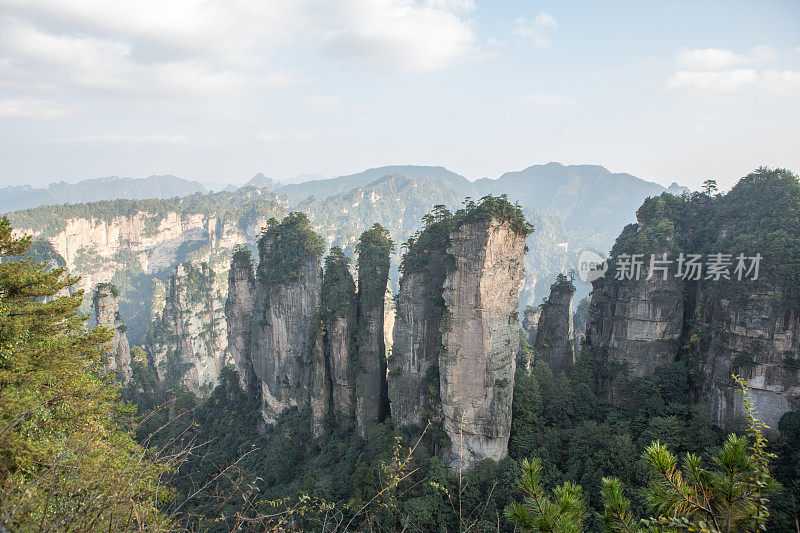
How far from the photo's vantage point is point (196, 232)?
404 ft

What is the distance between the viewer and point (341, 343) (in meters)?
26.1

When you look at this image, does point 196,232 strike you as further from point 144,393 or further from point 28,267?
point 28,267

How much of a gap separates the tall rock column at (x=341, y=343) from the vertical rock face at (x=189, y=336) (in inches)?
1500

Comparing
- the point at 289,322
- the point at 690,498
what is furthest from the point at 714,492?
the point at 289,322

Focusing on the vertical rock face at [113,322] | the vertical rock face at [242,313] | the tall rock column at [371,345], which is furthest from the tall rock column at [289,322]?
the vertical rock face at [113,322]

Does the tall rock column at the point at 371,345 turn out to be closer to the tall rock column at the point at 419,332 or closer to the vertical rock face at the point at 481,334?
the tall rock column at the point at 419,332

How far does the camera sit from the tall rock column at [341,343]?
2597 centimetres

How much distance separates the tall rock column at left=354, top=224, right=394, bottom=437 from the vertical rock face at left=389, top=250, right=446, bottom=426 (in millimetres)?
2358

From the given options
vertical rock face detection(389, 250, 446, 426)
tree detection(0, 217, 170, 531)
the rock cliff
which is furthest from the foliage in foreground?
the rock cliff

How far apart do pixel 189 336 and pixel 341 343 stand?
137ft

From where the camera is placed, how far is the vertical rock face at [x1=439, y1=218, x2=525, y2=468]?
19.8 meters

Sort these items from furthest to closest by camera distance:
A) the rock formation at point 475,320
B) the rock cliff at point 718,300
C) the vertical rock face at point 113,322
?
the vertical rock face at point 113,322 → the rock formation at point 475,320 → the rock cliff at point 718,300

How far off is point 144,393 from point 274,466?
908 inches

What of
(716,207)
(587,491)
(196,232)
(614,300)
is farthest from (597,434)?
(196,232)
